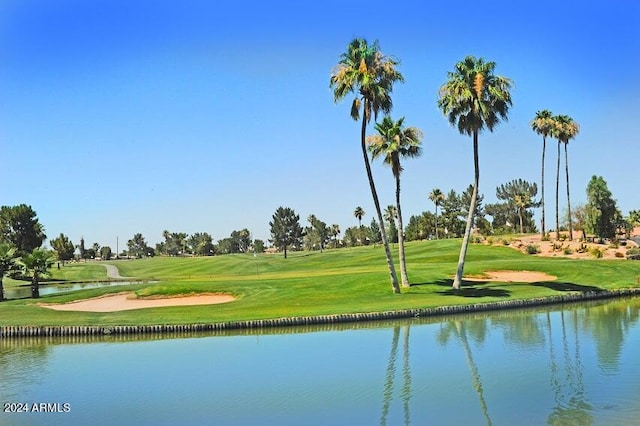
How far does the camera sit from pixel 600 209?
295 ft

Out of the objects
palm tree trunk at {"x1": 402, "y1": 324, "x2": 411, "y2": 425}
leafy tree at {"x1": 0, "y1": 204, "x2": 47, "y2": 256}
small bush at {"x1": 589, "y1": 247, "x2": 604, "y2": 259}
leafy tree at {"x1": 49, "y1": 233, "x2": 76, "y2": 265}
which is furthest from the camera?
leafy tree at {"x1": 49, "y1": 233, "x2": 76, "y2": 265}

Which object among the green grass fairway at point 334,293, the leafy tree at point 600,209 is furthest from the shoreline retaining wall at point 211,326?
the leafy tree at point 600,209

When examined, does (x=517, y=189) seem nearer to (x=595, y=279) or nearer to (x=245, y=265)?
(x=245, y=265)

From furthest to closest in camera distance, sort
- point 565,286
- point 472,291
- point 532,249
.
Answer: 1. point 532,249
2. point 565,286
3. point 472,291

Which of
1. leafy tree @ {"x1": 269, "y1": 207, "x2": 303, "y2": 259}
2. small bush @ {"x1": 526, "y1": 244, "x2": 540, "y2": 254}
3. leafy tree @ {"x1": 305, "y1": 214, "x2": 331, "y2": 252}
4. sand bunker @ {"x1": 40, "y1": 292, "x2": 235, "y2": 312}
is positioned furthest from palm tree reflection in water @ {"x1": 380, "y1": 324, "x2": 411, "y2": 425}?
leafy tree @ {"x1": 305, "y1": 214, "x2": 331, "y2": 252}

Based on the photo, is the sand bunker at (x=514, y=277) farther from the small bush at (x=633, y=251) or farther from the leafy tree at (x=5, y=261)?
the leafy tree at (x=5, y=261)

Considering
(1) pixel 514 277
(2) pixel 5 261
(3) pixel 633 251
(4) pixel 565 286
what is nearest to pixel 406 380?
(4) pixel 565 286

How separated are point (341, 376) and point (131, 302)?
2985 cm

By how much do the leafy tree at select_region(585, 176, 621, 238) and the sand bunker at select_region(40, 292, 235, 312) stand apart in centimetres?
6450

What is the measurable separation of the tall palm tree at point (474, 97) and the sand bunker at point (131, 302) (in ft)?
59.7

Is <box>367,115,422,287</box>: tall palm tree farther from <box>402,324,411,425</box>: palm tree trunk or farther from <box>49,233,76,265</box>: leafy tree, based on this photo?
<box>49,233,76,265</box>: leafy tree

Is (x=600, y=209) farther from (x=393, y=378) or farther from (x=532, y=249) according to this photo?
(x=393, y=378)

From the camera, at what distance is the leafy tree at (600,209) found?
89.8 m

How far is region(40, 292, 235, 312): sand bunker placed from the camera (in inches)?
1727
